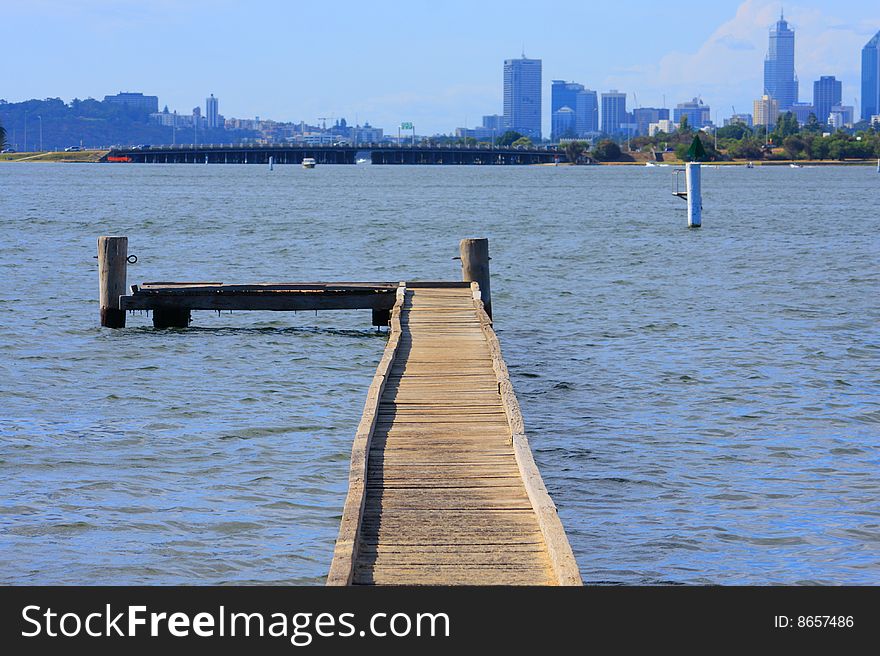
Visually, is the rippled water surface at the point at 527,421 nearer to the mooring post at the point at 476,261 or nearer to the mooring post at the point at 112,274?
the mooring post at the point at 112,274

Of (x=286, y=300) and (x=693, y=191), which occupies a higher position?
(x=693, y=191)

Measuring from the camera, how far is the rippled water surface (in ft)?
41.2

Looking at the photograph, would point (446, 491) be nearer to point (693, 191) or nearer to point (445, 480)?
point (445, 480)

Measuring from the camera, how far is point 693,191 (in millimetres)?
65688

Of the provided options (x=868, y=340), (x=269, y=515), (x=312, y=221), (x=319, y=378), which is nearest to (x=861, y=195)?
(x=312, y=221)

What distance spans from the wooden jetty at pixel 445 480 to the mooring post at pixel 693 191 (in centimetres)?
4335

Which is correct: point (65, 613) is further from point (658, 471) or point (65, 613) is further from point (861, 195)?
point (861, 195)

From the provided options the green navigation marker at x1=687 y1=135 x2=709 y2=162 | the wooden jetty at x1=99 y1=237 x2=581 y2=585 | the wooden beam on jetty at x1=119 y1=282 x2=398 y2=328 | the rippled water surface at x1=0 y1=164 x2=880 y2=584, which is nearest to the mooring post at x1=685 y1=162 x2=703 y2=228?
the green navigation marker at x1=687 y1=135 x2=709 y2=162

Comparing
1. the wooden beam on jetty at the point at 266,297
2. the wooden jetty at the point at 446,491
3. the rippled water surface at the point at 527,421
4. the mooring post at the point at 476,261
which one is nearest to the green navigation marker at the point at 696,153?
the rippled water surface at the point at 527,421

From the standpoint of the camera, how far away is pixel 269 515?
13.6 metres

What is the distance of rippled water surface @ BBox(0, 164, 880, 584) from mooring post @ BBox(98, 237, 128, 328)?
66 centimetres

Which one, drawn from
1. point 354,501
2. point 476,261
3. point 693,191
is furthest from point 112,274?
point 693,191

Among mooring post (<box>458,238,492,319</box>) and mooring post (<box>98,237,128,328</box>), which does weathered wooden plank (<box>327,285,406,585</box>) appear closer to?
mooring post (<box>458,238,492,319</box>)

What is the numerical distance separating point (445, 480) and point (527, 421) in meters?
7.26
